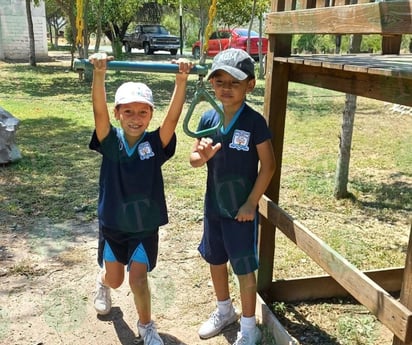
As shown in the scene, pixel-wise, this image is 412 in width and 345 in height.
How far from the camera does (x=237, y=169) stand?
2.31m

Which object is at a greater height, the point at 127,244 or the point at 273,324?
the point at 127,244

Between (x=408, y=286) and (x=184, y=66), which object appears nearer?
(x=408, y=286)

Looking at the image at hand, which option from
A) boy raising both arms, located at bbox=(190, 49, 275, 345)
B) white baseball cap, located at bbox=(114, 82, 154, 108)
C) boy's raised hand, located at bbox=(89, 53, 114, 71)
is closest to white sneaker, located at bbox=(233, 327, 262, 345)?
boy raising both arms, located at bbox=(190, 49, 275, 345)

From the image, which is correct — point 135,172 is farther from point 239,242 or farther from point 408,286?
point 408,286

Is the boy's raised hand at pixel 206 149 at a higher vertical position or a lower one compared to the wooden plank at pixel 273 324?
higher

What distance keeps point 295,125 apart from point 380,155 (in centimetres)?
211

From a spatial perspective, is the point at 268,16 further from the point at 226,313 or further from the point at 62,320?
the point at 62,320

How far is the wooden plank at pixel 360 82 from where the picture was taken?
1729 millimetres

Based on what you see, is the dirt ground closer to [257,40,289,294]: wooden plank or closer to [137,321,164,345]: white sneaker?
[137,321,164,345]: white sneaker

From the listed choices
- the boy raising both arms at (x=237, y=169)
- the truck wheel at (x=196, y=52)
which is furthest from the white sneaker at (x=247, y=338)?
the truck wheel at (x=196, y=52)

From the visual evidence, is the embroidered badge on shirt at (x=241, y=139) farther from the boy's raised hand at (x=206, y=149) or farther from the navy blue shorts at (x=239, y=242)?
the navy blue shorts at (x=239, y=242)

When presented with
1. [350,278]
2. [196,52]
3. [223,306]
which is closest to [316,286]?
[223,306]

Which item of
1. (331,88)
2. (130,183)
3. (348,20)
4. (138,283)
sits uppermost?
(348,20)

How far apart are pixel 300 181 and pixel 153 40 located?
71.0 ft
